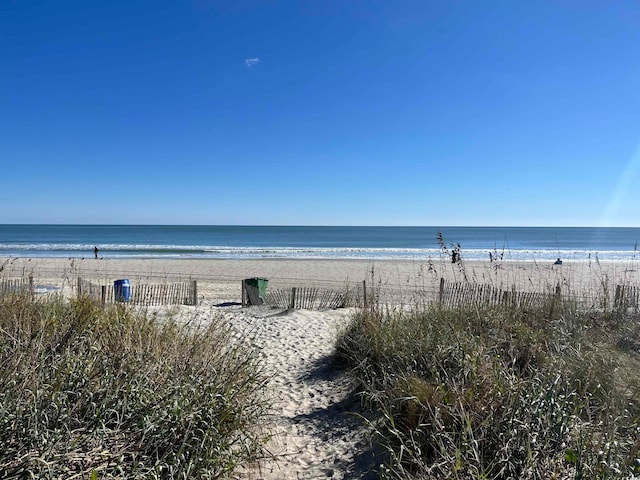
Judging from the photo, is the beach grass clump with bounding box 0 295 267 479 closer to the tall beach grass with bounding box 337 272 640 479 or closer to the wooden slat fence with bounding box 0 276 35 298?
the tall beach grass with bounding box 337 272 640 479

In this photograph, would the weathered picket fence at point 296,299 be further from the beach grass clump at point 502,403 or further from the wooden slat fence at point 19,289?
the beach grass clump at point 502,403

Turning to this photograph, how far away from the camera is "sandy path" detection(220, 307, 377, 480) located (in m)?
3.46

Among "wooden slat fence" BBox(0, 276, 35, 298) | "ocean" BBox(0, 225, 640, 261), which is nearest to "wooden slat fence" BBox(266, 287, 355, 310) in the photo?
"ocean" BBox(0, 225, 640, 261)

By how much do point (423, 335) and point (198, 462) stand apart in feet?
9.05

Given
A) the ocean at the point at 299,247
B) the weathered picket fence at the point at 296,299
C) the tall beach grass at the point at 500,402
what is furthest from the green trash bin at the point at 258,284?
the tall beach grass at the point at 500,402

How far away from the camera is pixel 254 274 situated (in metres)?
23.7

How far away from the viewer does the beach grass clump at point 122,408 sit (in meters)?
2.41

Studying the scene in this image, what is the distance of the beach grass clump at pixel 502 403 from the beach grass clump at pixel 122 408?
3.92 feet

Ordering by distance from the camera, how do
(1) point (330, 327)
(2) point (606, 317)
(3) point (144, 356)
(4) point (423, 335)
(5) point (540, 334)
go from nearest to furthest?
1. (3) point (144, 356)
2. (4) point (423, 335)
3. (5) point (540, 334)
4. (2) point (606, 317)
5. (1) point (330, 327)

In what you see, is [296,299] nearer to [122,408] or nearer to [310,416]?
[310,416]

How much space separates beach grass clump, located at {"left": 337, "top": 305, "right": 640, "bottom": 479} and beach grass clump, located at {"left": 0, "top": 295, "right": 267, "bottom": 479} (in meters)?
1.19

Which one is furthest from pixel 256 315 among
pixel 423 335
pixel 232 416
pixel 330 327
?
pixel 232 416

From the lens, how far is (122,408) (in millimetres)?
2834

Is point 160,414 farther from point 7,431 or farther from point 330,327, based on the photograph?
point 330,327
